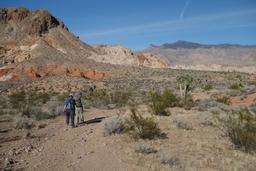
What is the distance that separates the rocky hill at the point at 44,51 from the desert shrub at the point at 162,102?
45.5 m

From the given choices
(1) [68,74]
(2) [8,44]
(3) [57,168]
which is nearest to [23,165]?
(3) [57,168]

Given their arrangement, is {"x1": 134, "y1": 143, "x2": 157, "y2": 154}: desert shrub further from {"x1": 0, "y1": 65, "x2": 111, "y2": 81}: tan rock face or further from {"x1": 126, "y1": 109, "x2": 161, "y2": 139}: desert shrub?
{"x1": 0, "y1": 65, "x2": 111, "y2": 81}: tan rock face

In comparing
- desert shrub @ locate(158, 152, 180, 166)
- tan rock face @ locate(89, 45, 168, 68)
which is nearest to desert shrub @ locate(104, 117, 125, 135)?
desert shrub @ locate(158, 152, 180, 166)

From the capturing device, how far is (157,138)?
1262 centimetres

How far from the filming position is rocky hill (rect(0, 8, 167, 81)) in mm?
68188

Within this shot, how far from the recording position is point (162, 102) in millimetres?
20719

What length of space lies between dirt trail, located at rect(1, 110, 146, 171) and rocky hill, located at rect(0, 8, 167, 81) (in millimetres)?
53712

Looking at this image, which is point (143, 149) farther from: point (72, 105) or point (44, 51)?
point (44, 51)

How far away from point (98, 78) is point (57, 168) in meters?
58.7

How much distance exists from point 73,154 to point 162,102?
36.1ft

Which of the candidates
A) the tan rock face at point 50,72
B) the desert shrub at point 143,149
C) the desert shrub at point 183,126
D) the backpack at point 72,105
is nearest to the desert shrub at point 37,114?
the backpack at point 72,105

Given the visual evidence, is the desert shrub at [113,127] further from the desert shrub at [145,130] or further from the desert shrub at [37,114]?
the desert shrub at [37,114]

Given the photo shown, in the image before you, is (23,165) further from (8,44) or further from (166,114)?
(8,44)

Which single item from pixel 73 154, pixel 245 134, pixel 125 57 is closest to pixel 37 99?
pixel 73 154
